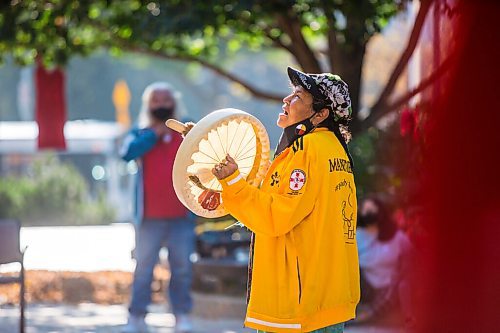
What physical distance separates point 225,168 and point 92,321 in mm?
5526

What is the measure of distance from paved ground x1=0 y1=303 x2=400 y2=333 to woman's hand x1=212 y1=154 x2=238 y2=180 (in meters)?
3.54

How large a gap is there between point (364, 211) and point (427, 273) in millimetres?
2948

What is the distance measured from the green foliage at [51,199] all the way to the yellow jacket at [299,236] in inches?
793

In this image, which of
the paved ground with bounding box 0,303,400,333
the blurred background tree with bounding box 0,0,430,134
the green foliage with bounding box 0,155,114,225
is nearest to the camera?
the paved ground with bounding box 0,303,400,333

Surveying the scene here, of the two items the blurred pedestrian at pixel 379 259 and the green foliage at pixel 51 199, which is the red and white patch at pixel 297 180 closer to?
the blurred pedestrian at pixel 379 259

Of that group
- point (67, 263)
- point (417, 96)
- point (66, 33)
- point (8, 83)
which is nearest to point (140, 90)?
point (8, 83)

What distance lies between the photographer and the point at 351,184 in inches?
174

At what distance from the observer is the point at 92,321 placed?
9383 millimetres

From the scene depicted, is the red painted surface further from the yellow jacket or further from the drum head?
the yellow jacket

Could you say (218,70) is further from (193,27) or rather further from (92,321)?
(92,321)

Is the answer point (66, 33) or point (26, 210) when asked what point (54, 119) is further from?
point (26, 210)

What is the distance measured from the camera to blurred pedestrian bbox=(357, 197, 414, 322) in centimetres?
708

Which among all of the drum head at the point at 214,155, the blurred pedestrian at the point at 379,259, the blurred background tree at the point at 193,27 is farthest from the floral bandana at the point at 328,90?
the blurred background tree at the point at 193,27

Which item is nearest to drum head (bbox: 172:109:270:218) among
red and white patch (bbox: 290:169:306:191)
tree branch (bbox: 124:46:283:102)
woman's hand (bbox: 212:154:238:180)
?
woman's hand (bbox: 212:154:238:180)
